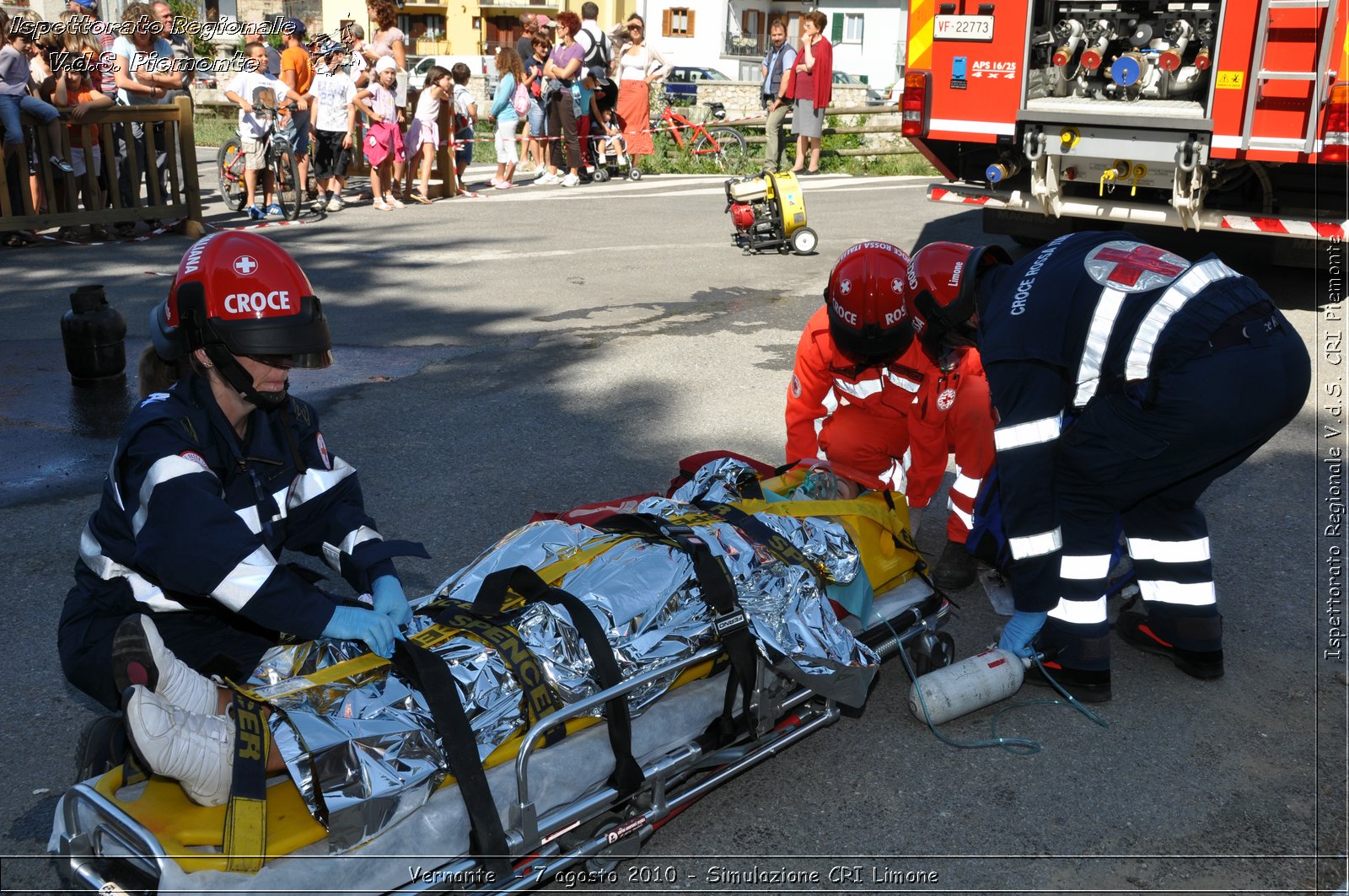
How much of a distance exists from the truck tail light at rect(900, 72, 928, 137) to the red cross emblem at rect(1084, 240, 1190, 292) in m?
6.05

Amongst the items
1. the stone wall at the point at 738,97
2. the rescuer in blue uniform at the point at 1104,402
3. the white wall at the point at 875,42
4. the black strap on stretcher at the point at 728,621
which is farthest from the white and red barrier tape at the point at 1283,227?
the white wall at the point at 875,42

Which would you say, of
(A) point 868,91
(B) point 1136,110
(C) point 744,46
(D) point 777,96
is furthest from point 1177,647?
(C) point 744,46

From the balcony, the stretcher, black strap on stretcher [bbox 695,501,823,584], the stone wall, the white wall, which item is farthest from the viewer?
the balcony

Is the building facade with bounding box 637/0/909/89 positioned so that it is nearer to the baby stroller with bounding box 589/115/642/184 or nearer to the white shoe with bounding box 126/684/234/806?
the baby stroller with bounding box 589/115/642/184

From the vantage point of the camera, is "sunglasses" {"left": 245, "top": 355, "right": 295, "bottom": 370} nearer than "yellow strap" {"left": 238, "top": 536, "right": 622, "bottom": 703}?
No

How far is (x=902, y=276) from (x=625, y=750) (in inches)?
89.6

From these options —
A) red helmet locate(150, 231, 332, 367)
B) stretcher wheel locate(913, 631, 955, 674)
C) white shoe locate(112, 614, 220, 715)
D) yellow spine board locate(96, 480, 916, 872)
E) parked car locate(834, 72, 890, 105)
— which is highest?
parked car locate(834, 72, 890, 105)

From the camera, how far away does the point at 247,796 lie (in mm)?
2432

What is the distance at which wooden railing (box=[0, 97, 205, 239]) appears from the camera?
10688 mm

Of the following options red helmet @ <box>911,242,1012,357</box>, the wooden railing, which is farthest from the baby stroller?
red helmet @ <box>911,242,1012,357</box>

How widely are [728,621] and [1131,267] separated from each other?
1748 millimetres

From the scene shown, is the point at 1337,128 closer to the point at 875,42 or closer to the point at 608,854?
the point at 608,854

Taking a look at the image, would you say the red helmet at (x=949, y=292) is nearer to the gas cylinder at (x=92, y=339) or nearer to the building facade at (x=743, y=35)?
the gas cylinder at (x=92, y=339)

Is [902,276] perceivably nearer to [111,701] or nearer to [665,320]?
[111,701]
